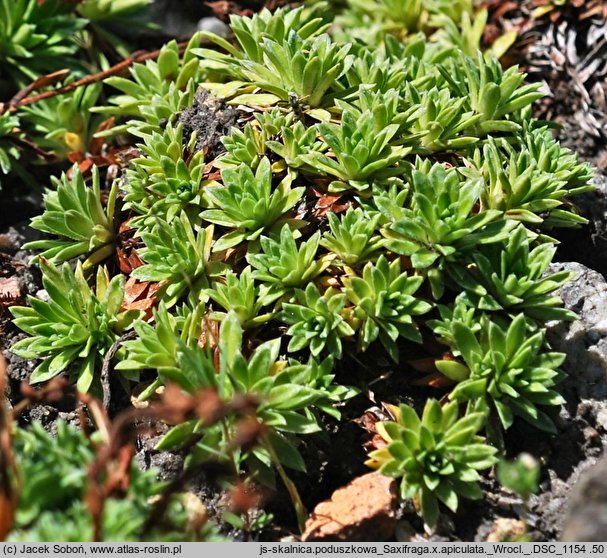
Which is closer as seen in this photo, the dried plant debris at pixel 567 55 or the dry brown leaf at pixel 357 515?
the dry brown leaf at pixel 357 515

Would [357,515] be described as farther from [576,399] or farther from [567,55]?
[567,55]

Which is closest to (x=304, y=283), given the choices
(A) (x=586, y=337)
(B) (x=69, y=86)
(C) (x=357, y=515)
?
(C) (x=357, y=515)

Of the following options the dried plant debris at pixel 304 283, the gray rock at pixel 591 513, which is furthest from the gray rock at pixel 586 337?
the gray rock at pixel 591 513

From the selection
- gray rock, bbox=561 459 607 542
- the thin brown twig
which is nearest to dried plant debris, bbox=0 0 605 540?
the thin brown twig

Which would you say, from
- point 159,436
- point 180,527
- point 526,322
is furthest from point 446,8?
point 180,527

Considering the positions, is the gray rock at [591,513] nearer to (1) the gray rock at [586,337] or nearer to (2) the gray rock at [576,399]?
(2) the gray rock at [576,399]

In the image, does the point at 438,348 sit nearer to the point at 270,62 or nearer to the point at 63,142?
the point at 270,62

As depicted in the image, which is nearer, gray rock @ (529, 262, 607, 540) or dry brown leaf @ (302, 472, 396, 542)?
dry brown leaf @ (302, 472, 396, 542)

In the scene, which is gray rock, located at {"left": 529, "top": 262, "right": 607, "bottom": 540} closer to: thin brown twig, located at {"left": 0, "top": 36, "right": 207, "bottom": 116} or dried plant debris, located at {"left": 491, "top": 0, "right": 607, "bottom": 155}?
dried plant debris, located at {"left": 491, "top": 0, "right": 607, "bottom": 155}

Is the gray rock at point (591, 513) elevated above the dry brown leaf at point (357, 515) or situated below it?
above
